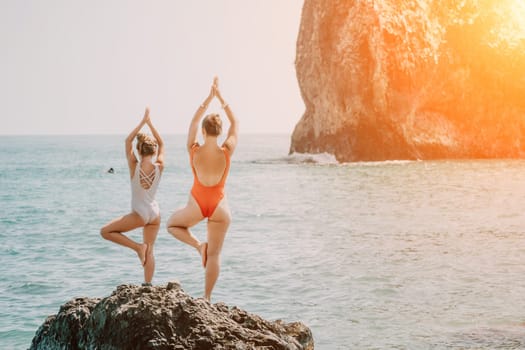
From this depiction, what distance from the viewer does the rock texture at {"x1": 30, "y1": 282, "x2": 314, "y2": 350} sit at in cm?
544

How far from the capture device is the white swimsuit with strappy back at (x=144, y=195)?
739cm

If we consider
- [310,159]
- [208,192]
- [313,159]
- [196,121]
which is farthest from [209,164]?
[310,159]

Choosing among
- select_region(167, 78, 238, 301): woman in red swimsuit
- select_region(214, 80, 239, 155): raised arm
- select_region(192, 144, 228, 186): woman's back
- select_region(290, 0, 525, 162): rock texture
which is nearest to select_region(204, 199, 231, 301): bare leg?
select_region(167, 78, 238, 301): woman in red swimsuit

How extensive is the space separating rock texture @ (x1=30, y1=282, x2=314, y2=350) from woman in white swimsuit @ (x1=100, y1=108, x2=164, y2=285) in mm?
1324

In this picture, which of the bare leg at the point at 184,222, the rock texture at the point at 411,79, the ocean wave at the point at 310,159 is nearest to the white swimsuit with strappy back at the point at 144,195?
the bare leg at the point at 184,222

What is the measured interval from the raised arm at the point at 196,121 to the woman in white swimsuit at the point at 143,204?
0.54 m

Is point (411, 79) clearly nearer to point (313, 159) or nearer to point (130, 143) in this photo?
point (313, 159)

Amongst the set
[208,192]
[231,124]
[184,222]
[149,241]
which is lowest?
[149,241]

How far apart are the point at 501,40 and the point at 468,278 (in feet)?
180

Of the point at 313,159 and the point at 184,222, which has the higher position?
the point at 184,222

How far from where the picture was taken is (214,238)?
702 centimetres

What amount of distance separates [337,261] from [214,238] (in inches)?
448

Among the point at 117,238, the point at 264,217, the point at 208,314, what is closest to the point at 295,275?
the point at 117,238

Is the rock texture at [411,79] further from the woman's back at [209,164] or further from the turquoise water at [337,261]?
the woman's back at [209,164]
